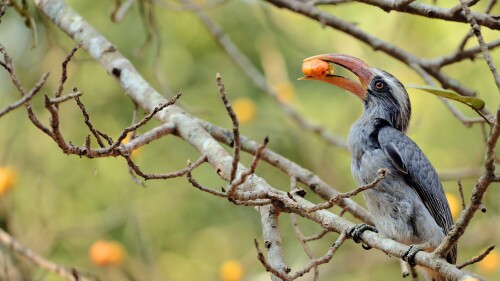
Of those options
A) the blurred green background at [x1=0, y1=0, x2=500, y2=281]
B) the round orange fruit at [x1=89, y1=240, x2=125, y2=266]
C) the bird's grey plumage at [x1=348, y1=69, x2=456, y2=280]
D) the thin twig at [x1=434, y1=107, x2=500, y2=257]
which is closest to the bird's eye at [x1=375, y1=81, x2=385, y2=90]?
the bird's grey plumage at [x1=348, y1=69, x2=456, y2=280]

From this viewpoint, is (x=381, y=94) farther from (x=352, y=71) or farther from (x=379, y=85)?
(x=352, y=71)

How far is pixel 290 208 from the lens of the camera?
8.52 feet

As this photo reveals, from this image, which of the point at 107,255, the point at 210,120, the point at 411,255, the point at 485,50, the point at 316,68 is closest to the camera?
the point at 485,50

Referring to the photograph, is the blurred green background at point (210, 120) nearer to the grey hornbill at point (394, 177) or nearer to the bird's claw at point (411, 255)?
the grey hornbill at point (394, 177)

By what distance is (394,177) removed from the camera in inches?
139

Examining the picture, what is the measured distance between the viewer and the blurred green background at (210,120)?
557 cm

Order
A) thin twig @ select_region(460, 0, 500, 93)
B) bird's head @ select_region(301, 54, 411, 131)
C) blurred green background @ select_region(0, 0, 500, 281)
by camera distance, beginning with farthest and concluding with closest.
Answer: blurred green background @ select_region(0, 0, 500, 281) < bird's head @ select_region(301, 54, 411, 131) < thin twig @ select_region(460, 0, 500, 93)

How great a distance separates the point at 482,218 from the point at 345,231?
348 centimetres

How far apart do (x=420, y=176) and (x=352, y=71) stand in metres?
0.71

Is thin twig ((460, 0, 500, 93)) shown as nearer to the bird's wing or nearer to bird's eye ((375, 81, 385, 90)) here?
the bird's wing

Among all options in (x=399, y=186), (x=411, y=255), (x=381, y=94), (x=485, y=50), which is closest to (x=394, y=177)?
(x=399, y=186)

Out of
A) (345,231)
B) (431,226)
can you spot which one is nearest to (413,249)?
(345,231)

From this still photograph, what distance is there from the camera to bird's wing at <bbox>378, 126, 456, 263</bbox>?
3529 millimetres

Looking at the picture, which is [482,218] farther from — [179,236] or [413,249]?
[413,249]
